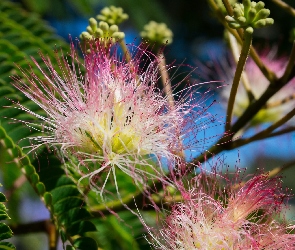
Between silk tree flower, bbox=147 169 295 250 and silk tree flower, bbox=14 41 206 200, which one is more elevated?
silk tree flower, bbox=14 41 206 200

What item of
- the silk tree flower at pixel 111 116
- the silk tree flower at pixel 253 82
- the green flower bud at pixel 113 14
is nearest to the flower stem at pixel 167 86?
the silk tree flower at pixel 111 116

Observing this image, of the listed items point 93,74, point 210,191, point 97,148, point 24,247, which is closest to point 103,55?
point 93,74

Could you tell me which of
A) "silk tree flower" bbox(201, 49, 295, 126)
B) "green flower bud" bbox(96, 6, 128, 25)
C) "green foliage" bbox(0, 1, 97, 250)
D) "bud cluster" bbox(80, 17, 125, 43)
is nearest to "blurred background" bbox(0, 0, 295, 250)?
"silk tree flower" bbox(201, 49, 295, 126)

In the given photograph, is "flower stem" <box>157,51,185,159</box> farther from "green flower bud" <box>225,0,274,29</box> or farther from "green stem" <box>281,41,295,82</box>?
"green stem" <box>281,41,295,82</box>

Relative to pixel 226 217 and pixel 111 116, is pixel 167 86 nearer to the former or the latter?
pixel 111 116

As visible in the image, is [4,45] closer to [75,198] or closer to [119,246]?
[75,198]

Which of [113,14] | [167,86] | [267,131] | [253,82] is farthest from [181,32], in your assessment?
[167,86]
